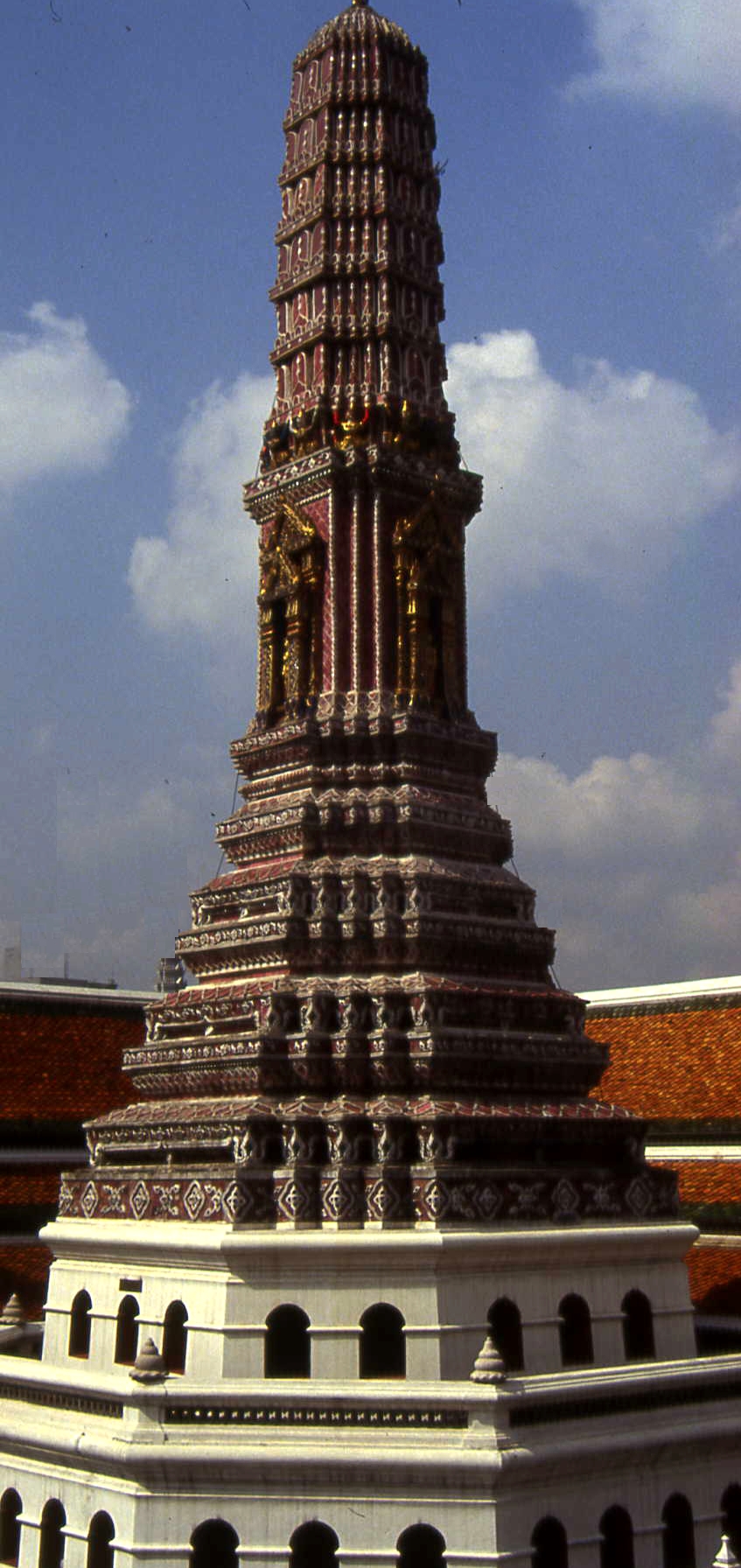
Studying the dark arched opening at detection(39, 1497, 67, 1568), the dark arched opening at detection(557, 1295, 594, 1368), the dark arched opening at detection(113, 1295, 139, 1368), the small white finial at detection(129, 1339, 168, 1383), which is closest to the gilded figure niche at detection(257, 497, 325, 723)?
the dark arched opening at detection(113, 1295, 139, 1368)

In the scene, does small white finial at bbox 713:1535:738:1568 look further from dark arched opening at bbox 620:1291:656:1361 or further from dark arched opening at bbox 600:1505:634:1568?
dark arched opening at bbox 620:1291:656:1361

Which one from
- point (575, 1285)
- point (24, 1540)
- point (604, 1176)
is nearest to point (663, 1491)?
point (575, 1285)

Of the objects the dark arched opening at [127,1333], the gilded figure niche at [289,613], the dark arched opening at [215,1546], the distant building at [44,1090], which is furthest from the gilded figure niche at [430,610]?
the dark arched opening at [215,1546]

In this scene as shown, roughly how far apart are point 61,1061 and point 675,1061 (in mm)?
13001

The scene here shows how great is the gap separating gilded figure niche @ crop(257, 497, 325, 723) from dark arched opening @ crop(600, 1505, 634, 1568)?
13.3 meters

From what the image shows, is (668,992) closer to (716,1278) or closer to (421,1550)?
(716,1278)

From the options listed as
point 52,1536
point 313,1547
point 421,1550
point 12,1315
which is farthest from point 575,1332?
point 12,1315

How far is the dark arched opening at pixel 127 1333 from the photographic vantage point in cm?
2283

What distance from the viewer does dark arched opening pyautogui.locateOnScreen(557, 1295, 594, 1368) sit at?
22.0 metres

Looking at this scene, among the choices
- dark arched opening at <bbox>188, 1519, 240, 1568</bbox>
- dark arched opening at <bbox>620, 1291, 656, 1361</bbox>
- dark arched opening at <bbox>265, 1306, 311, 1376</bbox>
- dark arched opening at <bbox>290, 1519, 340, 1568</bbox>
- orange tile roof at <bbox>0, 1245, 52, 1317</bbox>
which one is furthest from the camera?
orange tile roof at <bbox>0, 1245, 52, 1317</bbox>

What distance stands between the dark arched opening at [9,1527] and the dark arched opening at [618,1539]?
7.97 m

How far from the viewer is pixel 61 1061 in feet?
113

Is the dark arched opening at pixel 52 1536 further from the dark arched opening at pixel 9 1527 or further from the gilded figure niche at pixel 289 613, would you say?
the gilded figure niche at pixel 289 613

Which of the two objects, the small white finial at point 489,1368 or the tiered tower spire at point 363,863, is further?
the tiered tower spire at point 363,863
